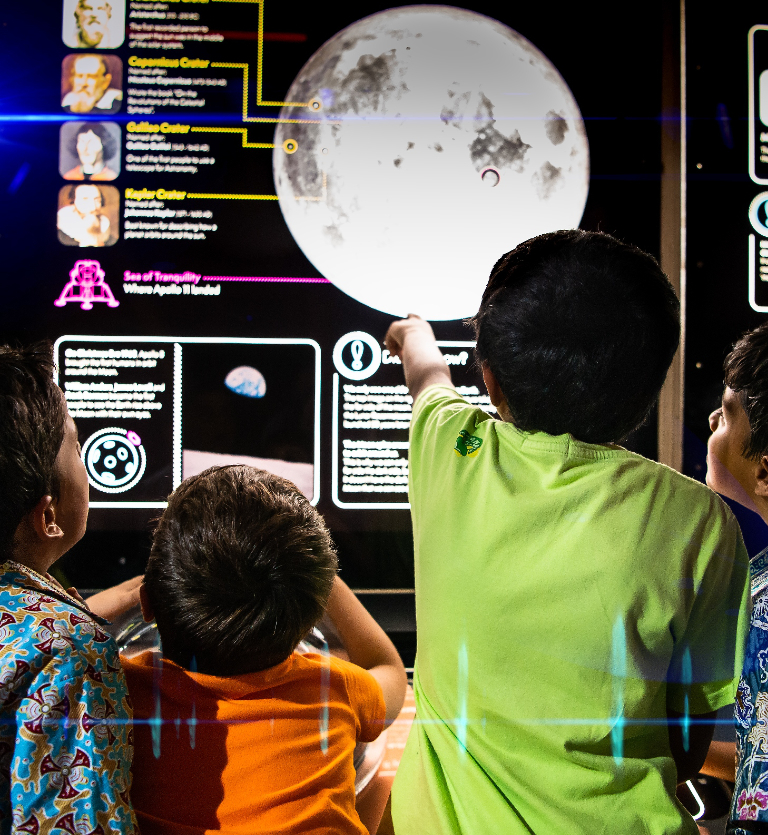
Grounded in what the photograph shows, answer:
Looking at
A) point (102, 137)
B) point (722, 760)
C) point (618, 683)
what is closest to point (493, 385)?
point (618, 683)

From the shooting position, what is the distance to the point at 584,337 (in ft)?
2.63

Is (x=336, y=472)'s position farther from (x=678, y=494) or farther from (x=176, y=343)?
(x=678, y=494)

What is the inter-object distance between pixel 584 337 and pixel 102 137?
1114mm

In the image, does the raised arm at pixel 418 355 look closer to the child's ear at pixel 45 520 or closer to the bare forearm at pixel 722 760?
the child's ear at pixel 45 520

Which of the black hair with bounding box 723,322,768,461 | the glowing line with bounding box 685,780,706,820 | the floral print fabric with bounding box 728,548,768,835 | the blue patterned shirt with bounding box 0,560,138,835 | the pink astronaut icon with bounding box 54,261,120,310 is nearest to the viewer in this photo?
the blue patterned shirt with bounding box 0,560,138,835

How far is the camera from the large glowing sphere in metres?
1.43

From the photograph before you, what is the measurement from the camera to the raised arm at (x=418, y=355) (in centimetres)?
106

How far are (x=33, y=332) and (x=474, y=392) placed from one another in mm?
907

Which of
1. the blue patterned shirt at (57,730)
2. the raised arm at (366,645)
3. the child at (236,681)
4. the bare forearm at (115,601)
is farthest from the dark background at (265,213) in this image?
the blue patterned shirt at (57,730)

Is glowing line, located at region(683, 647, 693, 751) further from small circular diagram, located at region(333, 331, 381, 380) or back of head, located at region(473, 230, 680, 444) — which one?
small circular diagram, located at region(333, 331, 381, 380)

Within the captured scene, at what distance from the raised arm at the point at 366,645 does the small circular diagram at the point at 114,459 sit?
532mm

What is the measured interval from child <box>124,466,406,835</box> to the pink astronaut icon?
69 cm

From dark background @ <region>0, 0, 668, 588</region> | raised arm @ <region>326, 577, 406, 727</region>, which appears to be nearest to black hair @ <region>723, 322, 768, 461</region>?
dark background @ <region>0, 0, 668, 588</region>

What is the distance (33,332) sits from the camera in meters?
1.40
